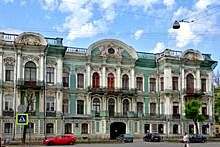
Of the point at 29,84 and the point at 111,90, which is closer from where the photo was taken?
the point at 29,84

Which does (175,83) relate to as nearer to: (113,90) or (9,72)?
(113,90)

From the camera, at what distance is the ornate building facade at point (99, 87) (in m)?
56.6

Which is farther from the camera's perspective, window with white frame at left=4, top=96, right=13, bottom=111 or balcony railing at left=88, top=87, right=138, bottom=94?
balcony railing at left=88, top=87, right=138, bottom=94

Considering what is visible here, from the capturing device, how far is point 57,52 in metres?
59.6

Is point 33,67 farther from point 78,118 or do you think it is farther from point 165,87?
point 165,87

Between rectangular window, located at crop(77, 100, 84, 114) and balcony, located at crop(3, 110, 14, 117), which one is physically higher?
rectangular window, located at crop(77, 100, 84, 114)

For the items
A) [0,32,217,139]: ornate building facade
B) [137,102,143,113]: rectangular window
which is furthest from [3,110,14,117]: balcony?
[137,102,143,113]: rectangular window

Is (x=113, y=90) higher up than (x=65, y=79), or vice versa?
(x=65, y=79)

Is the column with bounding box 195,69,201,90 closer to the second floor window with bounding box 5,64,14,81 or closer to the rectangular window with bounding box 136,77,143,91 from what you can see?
the rectangular window with bounding box 136,77,143,91

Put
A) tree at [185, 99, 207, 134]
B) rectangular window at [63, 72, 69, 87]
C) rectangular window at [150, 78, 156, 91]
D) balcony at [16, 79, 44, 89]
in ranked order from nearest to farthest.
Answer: balcony at [16, 79, 44, 89], rectangular window at [63, 72, 69, 87], tree at [185, 99, 207, 134], rectangular window at [150, 78, 156, 91]

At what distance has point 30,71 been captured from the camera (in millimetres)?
57750

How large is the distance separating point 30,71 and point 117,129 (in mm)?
15665

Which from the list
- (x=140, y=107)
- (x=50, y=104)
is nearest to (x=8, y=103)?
(x=50, y=104)

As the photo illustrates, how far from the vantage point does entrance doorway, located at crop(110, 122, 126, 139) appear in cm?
6259
